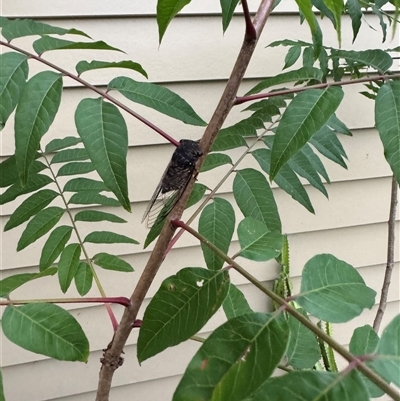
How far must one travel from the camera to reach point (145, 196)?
47.8 inches

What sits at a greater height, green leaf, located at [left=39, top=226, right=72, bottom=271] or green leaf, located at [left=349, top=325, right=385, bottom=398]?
green leaf, located at [left=39, top=226, right=72, bottom=271]

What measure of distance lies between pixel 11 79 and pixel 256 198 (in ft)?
1.36

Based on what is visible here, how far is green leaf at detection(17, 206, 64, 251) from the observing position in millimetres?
791

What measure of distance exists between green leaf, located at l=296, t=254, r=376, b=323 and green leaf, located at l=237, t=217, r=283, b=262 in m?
0.06

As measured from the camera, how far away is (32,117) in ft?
1.51

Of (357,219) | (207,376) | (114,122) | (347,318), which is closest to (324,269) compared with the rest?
(347,318)

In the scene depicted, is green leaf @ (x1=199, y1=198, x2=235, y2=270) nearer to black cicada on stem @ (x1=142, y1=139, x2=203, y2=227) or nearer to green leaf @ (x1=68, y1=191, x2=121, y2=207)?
black cicada on stem @ (x1=142, y1=139, x2=203, y2=227)

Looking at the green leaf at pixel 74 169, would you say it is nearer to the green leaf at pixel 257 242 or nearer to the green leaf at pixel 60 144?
the green leaf at pixel 60 144

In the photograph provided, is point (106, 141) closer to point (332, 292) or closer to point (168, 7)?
point (168, 7)

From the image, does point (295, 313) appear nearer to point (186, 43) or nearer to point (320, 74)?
point (320, 74)

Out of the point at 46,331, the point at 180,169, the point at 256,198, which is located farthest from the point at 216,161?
the point at 46,331

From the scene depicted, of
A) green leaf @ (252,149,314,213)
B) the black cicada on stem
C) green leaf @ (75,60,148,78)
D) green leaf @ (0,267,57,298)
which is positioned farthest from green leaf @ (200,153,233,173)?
green leaf @ (0,267,57,298)

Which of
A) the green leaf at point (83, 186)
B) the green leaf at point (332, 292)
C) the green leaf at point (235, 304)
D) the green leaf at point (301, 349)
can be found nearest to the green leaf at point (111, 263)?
the green leaf at point (83, 186)

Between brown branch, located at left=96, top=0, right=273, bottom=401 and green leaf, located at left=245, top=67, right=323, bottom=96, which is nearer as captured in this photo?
brown branch, located at left=96, top=0, right=273, bottom=401
